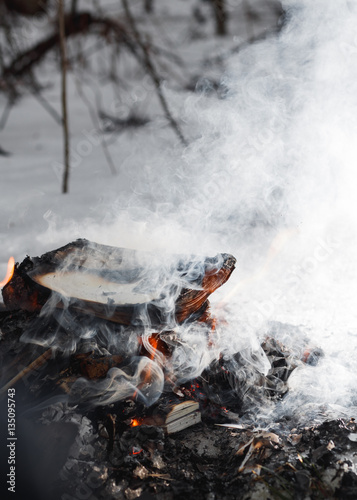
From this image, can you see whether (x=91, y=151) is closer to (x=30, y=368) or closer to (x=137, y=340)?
(x=137, y=340)

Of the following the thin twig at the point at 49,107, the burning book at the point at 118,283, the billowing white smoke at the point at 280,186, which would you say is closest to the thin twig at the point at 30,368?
the burning book at the point at 118,283

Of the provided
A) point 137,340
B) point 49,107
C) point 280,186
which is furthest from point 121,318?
point 49,107

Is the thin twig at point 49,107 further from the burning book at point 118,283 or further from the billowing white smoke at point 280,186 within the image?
the burning book at point 118,283

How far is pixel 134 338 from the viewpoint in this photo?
2207 millimetres

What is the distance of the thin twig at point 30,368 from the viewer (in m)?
1.97

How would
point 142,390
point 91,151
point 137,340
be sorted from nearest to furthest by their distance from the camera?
1. point 142,390
2. point 137,340
3. point 91,151

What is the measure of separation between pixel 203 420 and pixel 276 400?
37 cm

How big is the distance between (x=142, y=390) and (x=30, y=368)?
0.51m

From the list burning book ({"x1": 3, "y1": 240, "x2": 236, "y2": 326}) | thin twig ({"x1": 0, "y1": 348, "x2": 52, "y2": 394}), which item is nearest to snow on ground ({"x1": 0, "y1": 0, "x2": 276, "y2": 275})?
burning book ({"x1": 3, "y1": 240, "x2": 236, "y2": 326})

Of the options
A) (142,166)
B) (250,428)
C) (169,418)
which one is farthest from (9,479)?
(142,166)

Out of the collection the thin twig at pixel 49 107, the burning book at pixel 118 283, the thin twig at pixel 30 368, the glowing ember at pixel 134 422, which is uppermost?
the burning book at pixel 118 283

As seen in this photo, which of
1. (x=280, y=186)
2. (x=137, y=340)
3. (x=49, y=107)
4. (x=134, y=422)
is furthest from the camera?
(x=49, y=107)

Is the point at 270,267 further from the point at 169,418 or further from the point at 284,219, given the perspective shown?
the point at 169,418

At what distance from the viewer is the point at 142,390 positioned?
205cm
